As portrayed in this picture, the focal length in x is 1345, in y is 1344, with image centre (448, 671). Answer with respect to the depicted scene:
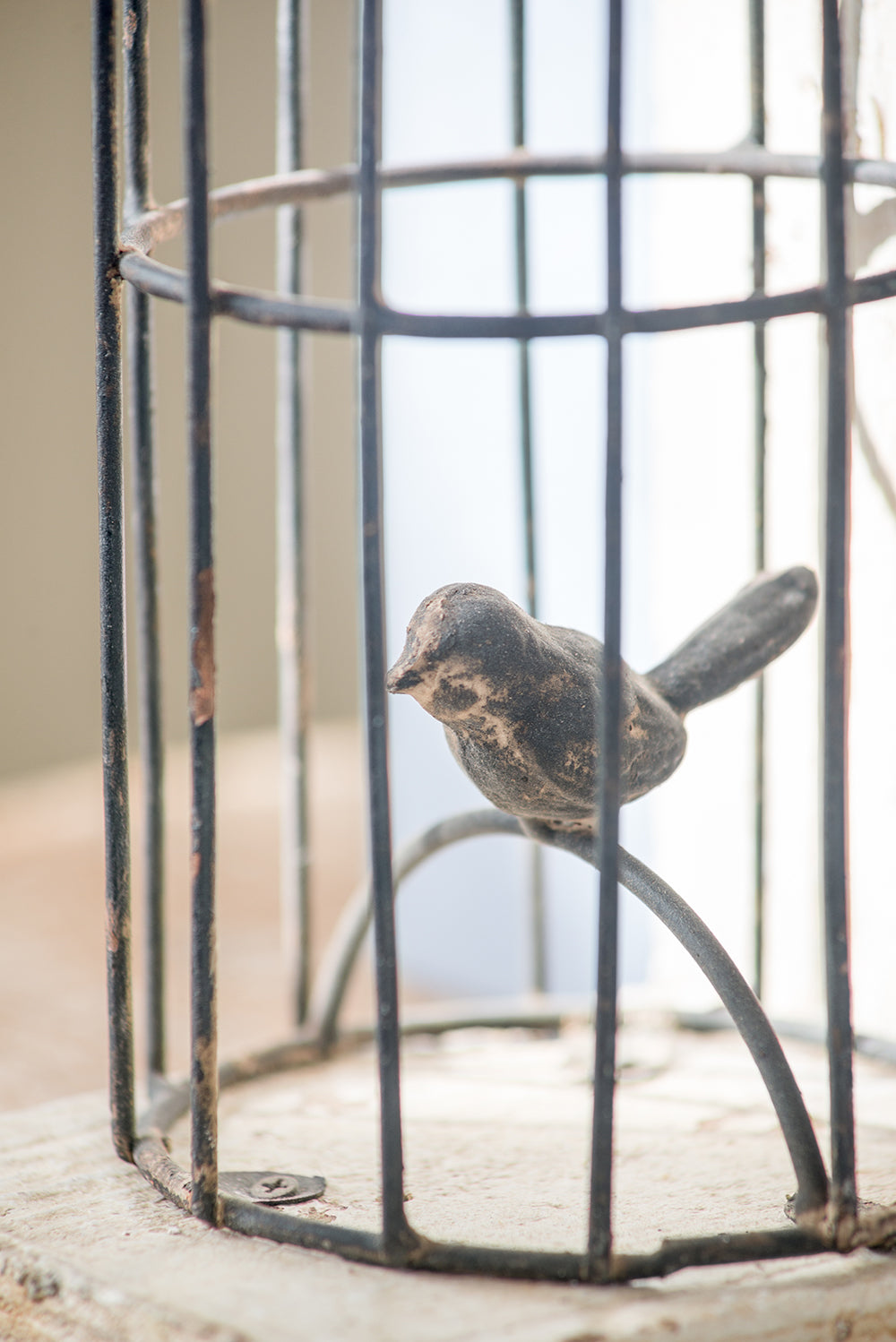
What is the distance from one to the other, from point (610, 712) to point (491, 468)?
1034mm

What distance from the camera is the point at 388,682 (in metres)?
0.54

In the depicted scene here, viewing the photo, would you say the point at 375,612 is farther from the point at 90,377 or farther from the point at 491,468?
the point at 90,377

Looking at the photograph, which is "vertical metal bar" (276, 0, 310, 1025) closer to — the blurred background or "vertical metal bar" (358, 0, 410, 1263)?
the blurred background

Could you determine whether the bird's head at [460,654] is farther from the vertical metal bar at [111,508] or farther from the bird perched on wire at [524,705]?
the vertical metal bar at [111,508]

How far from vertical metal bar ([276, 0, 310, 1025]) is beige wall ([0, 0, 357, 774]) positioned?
1312mm

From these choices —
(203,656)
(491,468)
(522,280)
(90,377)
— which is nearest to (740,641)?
(203,656)

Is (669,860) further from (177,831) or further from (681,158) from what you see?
(177,831)

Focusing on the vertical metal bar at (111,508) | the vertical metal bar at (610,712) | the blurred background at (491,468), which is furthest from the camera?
the blurred background at (491,468)

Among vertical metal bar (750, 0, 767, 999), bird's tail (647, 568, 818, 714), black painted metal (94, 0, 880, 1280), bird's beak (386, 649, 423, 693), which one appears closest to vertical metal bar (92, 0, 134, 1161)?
black painted metal (94, 0, 880, 1280)

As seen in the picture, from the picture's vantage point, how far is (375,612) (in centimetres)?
51

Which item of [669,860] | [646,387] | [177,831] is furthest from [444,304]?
[177,831]

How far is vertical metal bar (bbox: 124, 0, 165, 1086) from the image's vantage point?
27.9 inches

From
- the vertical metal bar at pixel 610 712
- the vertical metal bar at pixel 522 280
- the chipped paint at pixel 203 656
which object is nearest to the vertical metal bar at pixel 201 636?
the chipped paint at pixel 203 656

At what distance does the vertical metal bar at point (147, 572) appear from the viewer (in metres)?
0.71
